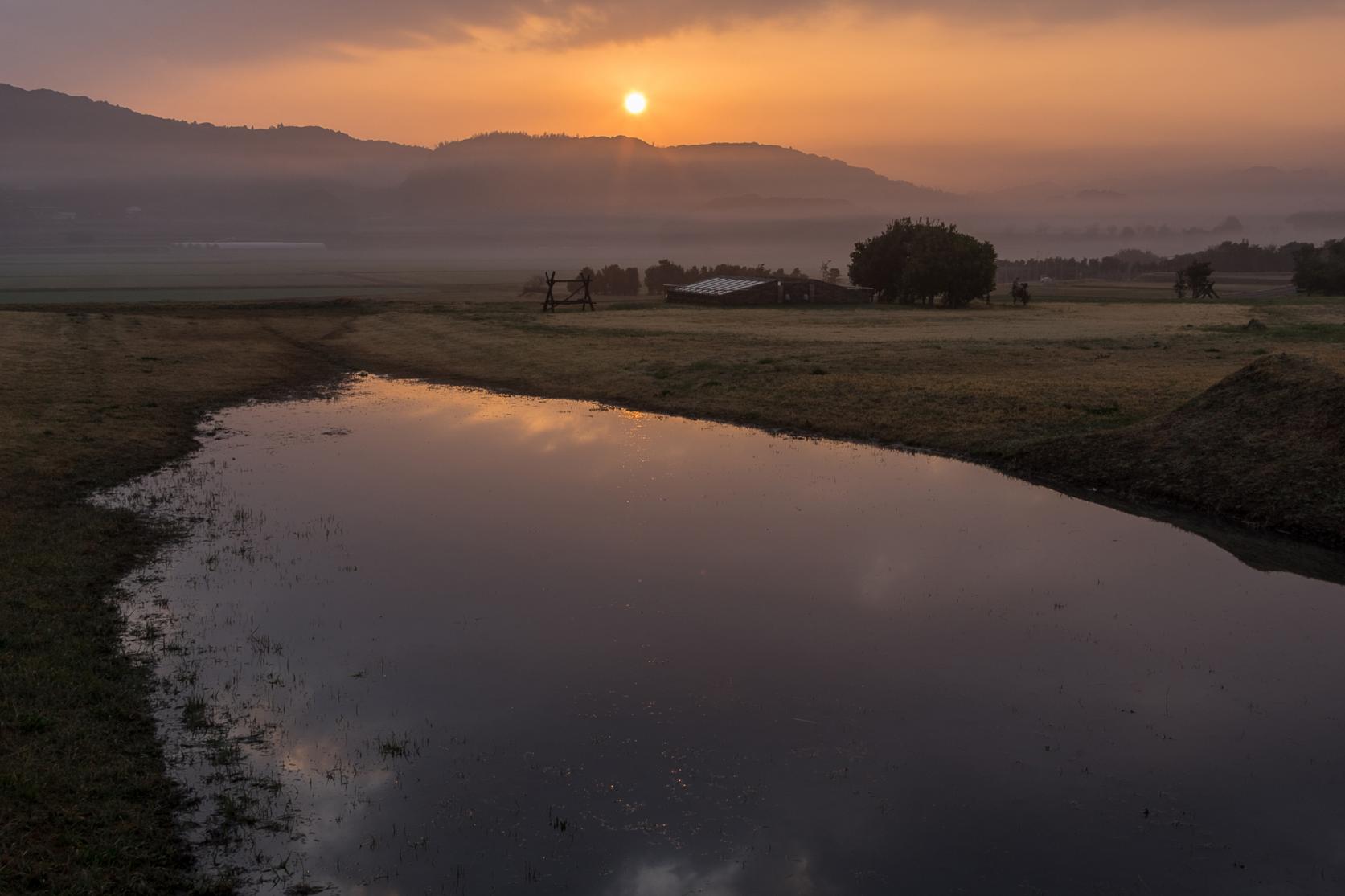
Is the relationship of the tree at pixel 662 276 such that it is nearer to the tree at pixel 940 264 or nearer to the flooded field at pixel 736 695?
the tree at pixel 940 264

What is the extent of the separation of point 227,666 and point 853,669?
10.6 metres

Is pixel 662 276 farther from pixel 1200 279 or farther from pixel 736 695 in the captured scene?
pixel 736 695

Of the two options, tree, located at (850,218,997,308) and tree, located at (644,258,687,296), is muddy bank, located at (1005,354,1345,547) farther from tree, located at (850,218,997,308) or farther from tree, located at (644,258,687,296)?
tree, located at (644,258,687,296)

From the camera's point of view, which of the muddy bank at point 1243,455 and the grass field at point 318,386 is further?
the muddy bank at point 1243,455

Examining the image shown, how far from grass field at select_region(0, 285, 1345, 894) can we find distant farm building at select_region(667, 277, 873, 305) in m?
5.72

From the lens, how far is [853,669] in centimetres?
1781

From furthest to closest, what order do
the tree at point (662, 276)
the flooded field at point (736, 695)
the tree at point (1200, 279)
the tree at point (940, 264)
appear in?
the tree at point (662, 276) → the tree at point (1200, 279) → the tree at point (940, 264) → the flooded field at point (736, 695)

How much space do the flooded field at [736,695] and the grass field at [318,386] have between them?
1129 mm

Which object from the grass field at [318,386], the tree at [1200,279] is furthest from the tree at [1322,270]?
the grass field at [318,386]

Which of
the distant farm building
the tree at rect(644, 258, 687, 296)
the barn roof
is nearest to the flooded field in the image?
the distant farm building

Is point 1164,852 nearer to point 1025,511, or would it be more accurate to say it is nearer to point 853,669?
point 853,669

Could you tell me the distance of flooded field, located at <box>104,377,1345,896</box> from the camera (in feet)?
40.9

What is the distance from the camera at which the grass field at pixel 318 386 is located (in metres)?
13.6

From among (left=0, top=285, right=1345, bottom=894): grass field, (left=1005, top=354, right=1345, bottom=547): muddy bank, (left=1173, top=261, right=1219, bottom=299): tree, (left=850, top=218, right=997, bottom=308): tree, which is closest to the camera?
(left=0, top=285, right=1345, bottom=894): grass field
